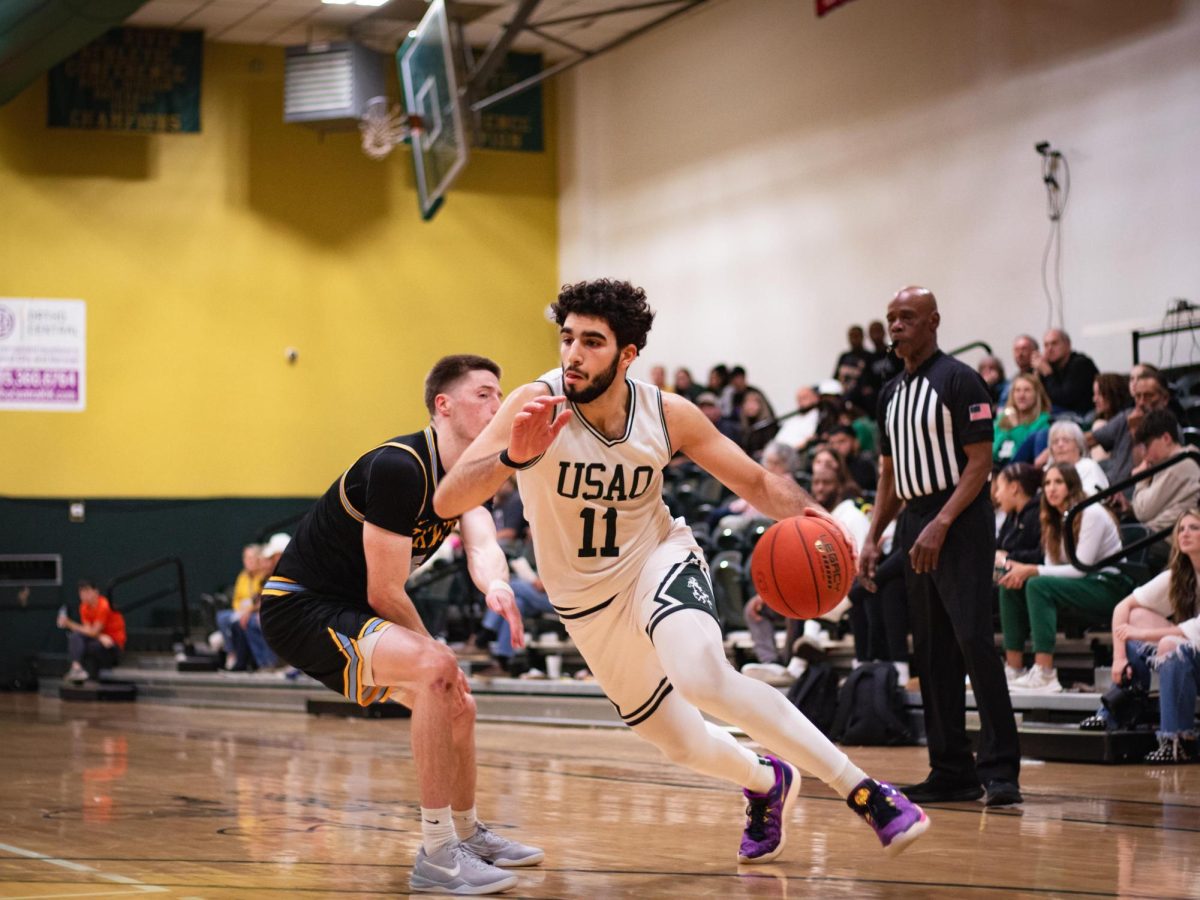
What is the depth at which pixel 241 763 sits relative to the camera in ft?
27.1

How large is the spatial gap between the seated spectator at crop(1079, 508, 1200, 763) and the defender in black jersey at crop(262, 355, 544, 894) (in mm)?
3783

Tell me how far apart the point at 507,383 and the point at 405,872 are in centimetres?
1556

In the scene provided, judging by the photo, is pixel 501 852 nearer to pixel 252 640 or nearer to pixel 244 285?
pixel 252 640

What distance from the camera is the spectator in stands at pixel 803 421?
570 inches

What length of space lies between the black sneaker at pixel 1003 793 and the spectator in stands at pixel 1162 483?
326 cm

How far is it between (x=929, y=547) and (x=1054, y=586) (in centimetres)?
254

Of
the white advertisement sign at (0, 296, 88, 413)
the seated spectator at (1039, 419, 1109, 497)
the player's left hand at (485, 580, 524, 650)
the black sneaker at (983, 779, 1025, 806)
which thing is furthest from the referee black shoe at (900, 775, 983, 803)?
the white advertisement sign at (0, 296, 88, 413)

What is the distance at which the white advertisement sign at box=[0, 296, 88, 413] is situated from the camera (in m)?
18.1

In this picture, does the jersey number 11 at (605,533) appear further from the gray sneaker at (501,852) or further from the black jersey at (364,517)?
the gray sneaker at (501,852)

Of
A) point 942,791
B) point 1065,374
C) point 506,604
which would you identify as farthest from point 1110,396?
point 506,604

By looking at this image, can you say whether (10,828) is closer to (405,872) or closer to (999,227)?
(405,872)

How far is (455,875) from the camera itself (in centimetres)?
416

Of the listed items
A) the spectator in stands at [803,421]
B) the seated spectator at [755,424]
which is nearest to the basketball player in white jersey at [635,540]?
the spectator in stands at [803,421]

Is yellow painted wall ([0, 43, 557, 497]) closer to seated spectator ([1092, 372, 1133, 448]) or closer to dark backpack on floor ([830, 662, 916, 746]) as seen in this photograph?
seated spectator ([1092, 372, 1133, 448])
